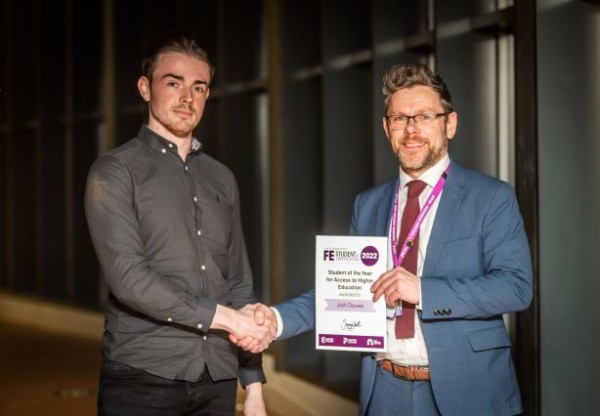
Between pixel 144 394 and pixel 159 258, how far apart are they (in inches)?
16.1

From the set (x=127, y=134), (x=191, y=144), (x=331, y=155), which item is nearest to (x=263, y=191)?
(x=331, y=155)

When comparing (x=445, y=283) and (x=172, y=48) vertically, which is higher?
(x=172, y=48)

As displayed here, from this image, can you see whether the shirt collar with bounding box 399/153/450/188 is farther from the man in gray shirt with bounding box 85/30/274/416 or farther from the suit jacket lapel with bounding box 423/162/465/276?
the man in gray shirt with bounding box 85/30/274/416

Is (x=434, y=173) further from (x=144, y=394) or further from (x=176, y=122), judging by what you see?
(x=144, y=394)

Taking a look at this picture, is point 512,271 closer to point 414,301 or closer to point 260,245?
point 414,301

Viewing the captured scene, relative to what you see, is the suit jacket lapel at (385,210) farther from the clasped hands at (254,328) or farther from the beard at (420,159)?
the clasped hands at (254,328)

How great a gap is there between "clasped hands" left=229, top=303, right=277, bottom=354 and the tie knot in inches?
24.6

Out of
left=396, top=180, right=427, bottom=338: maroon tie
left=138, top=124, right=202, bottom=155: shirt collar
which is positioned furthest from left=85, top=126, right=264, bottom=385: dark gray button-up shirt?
left=396, top=180, right=427, bottom=338: maroon tie

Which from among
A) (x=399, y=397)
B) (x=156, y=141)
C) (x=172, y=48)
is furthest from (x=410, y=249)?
(x=172, y=48)

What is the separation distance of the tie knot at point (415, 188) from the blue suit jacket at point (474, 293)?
0.30 ft

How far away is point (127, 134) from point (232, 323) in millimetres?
8534

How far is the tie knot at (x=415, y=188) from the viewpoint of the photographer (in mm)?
2709

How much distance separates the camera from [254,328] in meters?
2.81
